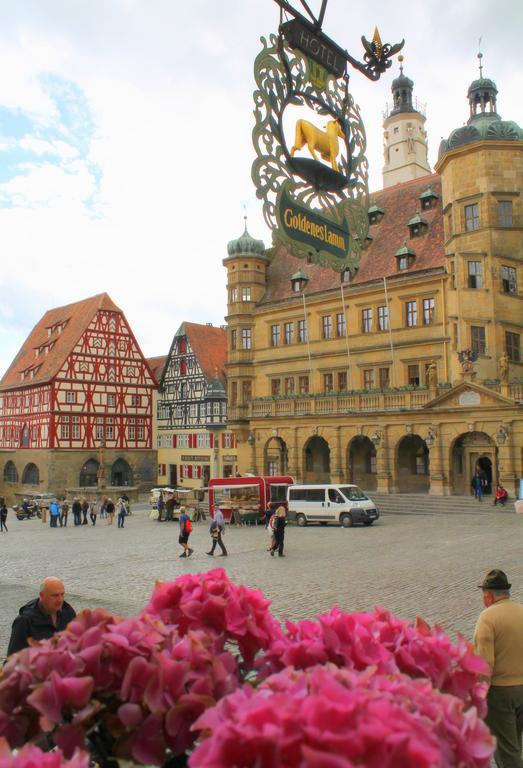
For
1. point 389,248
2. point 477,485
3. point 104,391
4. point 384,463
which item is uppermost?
point 389,248

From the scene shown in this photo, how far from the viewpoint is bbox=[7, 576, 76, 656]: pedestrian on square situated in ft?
16.8

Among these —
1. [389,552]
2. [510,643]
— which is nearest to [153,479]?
[389,552]

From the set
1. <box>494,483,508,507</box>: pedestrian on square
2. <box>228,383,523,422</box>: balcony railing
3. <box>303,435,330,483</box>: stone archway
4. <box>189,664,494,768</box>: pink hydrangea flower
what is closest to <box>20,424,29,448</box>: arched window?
<box>228,383,523,422</box>: balcony railing

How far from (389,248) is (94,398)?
97.2ft

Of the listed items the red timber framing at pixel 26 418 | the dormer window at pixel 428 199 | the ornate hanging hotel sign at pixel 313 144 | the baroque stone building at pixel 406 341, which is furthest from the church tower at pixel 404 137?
the ornate hanging hotel sign at pixel 313 144

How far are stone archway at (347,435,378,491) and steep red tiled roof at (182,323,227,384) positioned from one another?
19.5 metres

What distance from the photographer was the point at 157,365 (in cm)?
7062

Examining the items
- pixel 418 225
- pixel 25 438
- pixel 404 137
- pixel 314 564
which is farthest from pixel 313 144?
A: pixel 404 137

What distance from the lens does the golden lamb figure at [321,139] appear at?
12.3 ft

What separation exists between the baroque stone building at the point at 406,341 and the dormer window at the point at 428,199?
107 millimetres

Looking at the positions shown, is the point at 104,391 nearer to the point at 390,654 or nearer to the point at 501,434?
the point at 501,434

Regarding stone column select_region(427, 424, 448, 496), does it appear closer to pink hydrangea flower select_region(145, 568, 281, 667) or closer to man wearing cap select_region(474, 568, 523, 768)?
man wearing cap select_region(474, 568, 523, 768)

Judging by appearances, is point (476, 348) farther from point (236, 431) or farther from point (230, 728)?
point (230, 728)

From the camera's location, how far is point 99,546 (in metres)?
24.4
